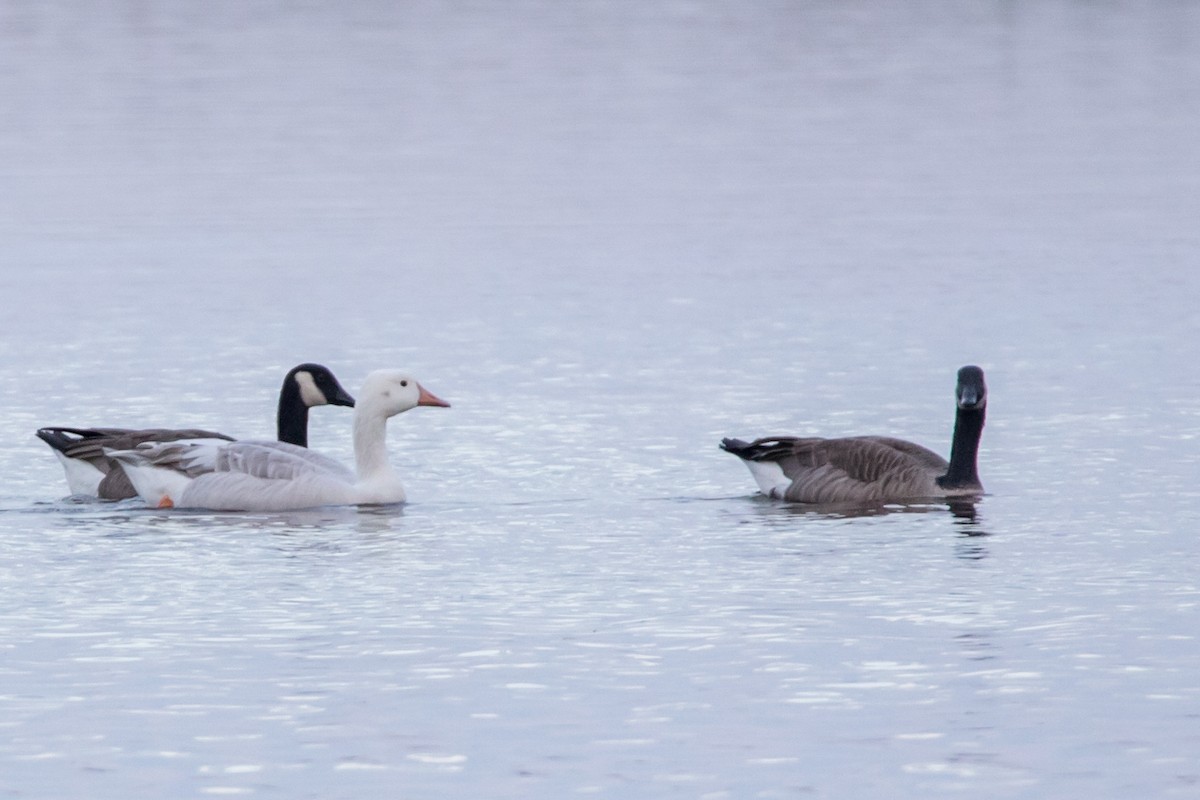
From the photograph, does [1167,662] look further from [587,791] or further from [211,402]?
[211,402]

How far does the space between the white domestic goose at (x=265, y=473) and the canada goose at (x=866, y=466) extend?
2110 mm

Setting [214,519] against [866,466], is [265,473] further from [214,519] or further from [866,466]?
[866,466]

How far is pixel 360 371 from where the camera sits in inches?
738

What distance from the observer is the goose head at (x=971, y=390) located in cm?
1451

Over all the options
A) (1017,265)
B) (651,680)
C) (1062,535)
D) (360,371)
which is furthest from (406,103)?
(651,680)

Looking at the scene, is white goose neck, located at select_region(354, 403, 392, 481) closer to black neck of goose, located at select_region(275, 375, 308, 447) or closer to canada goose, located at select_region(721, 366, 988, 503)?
black neck of goose, located at select_region(275, 375, 308, 447)

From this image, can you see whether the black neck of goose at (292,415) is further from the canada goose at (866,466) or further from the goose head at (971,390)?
the goose head at (971,390)

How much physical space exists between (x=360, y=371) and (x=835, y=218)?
1020cm

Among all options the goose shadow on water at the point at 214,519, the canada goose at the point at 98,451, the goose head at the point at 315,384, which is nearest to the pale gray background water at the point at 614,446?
the goose shadow on water at the point at 214,519

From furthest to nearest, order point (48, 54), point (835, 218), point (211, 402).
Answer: point (48, 54) < point (835, 218) < point (211, 402)

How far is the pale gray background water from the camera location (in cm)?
920

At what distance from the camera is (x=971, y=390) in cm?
1455

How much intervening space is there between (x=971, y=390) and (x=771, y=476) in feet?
4.32

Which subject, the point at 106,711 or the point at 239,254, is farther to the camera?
the point at 239,254
